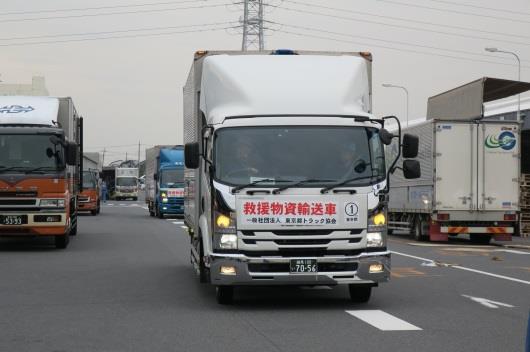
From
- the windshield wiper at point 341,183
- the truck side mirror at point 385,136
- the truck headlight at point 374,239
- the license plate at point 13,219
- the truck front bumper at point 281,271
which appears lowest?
the truck front bumper at point 281,271

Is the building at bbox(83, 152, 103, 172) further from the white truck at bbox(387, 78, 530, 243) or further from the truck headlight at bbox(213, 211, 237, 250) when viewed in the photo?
the truck headlight at bbox(213, 211, 237, 250)

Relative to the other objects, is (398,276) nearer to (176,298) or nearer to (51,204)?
(176,298)

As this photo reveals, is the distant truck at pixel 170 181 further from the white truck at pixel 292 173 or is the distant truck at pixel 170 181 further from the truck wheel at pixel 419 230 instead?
the white truck at pixel 292 173

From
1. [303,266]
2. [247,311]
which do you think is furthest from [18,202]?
[303,266]

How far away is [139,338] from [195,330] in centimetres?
73

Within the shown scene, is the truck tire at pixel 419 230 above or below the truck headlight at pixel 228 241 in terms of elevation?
below

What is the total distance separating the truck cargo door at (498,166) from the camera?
2670 cm

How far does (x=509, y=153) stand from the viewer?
1057 inches

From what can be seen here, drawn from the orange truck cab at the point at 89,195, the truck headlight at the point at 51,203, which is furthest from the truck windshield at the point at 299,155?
the orange truck cab at the point at 89,195

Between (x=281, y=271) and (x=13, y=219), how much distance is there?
11.8 meters

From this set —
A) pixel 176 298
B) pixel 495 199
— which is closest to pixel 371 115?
pixel 176 298

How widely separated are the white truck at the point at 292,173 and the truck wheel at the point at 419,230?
53.4 feet

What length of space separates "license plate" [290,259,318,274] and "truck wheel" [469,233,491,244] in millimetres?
17886

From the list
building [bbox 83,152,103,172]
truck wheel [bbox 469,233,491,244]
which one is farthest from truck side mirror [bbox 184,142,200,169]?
building [bbox 83,152,103,172]
